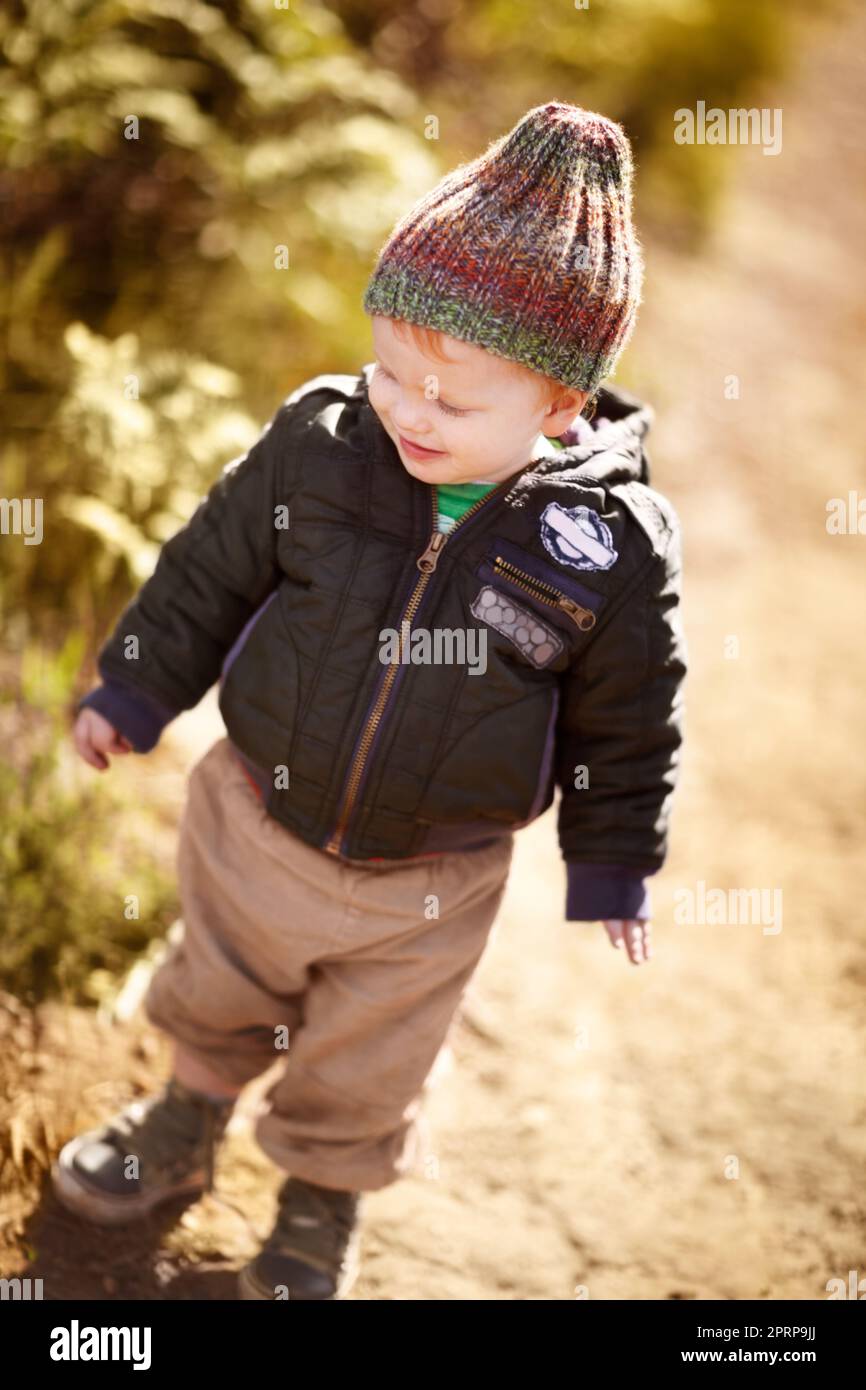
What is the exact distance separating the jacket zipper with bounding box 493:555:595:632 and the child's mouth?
0.22m

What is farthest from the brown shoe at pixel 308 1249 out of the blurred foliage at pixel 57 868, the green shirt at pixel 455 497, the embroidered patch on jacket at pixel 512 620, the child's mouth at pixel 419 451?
the child's mouth at pixel 419 451

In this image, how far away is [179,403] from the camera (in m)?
4.16

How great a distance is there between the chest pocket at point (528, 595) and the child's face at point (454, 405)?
0.53 feet

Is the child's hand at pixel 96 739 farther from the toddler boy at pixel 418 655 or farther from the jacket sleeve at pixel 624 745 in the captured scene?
the jacket sleeve at pixel 624 745

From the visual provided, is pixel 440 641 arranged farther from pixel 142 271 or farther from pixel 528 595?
pixel 142 271

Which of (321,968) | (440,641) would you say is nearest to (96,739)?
(321,968)

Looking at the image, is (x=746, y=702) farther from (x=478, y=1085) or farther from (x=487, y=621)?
(x=487, y=621)

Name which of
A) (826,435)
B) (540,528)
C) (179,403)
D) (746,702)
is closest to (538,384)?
(540,528)

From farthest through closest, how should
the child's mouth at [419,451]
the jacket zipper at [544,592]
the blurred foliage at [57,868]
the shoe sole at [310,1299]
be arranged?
the blurred foliage at [57,868] < the shoe sole at [310,1299] < the jacket zipper at [544,592] < the child's mouth at [419,451]

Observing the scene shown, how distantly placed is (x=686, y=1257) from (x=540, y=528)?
187cm

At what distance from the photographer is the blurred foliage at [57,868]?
305 centimetres

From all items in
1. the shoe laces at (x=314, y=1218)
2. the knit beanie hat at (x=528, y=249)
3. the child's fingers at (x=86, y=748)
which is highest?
the knit beanie hat at (x=528, y=249)

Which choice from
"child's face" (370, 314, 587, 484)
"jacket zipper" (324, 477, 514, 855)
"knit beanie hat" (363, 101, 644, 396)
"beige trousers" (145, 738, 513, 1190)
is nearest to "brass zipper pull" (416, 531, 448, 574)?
"jacket zipper" (324, 477, 514, 855)
